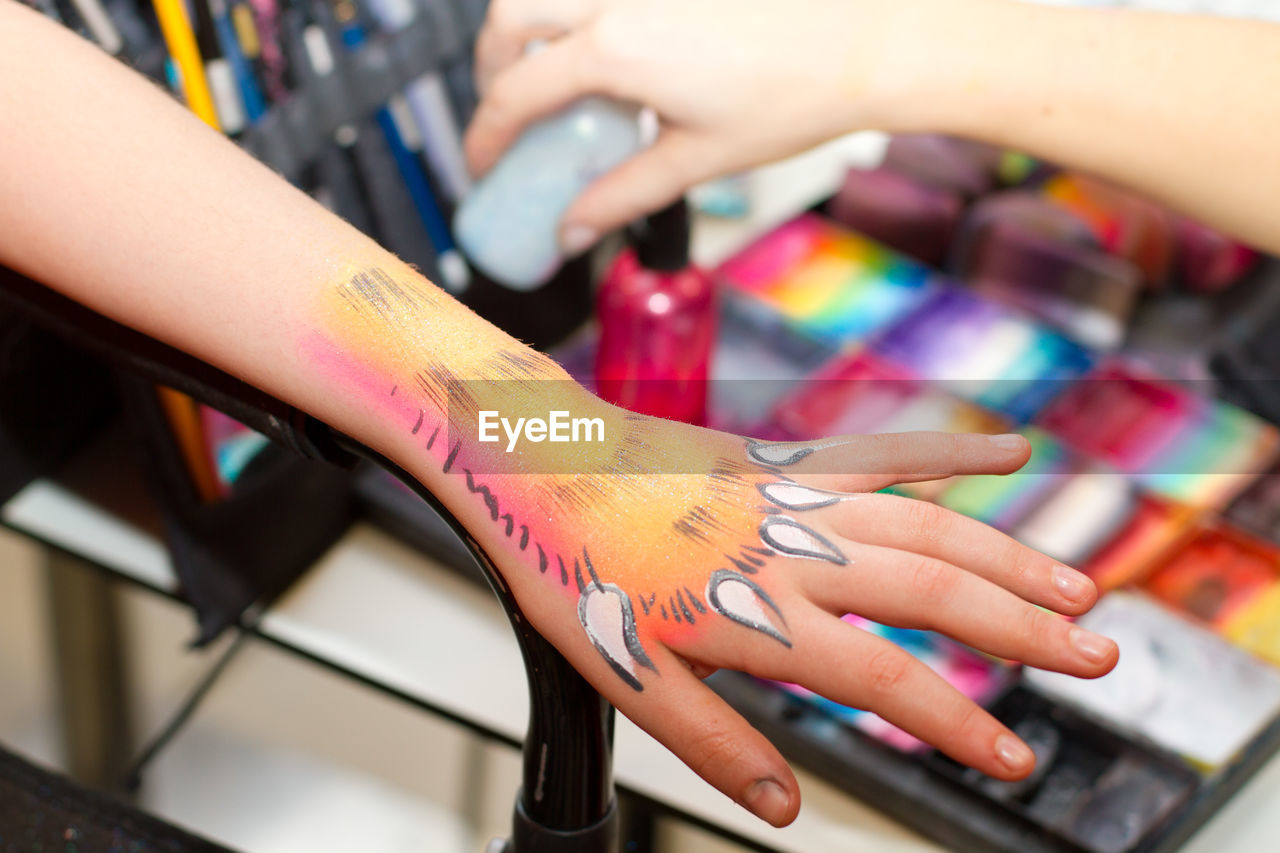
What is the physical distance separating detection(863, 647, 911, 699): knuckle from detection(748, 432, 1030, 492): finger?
0.06m

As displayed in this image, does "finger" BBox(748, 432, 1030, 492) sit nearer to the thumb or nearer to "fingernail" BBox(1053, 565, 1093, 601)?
"fingernail" BBox(1053, 565, 1093, 601)

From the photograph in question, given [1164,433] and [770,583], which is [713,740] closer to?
[770,583]

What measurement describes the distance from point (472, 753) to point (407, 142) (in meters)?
0.40

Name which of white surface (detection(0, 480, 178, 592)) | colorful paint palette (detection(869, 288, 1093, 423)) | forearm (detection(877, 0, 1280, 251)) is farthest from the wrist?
white surface (detection(0, 480, 178, 592))

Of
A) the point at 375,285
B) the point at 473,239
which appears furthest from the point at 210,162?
the point at 473,239

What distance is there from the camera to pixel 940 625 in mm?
320

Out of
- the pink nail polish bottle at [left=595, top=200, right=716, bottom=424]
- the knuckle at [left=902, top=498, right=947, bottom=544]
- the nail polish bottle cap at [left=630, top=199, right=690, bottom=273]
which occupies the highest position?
the knuckle at [left=902, top=498, right=947, bottom=544]

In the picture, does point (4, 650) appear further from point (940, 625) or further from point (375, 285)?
point (940, 625)

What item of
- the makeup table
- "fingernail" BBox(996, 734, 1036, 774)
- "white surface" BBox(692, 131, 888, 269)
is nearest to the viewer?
"fingernail" BBox(996, 734, 1036, 774)

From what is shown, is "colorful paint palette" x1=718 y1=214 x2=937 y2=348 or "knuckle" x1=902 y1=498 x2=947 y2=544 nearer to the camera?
"knuckle" x1=902 y1=498 x2=947 y2=544

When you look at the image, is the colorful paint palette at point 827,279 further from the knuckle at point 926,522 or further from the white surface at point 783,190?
the knuckle at point 926,522

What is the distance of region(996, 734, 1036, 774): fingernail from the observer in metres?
0.31

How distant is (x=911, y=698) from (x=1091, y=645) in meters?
0.05

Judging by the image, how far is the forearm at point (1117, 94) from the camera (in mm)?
568
